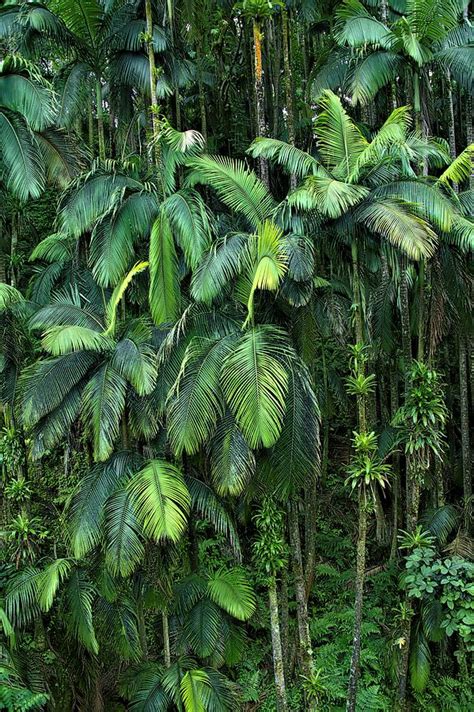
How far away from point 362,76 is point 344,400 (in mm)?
4570

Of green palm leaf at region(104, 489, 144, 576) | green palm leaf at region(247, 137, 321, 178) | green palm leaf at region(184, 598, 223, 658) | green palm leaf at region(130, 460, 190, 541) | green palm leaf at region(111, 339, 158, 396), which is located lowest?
green palm leaf at region(184, 598, 223, 658)

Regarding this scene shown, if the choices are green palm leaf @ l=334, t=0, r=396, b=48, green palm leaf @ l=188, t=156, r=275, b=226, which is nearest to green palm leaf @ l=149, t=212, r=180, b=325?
green palm leaf @ l=188, t=156, r=275, b=226

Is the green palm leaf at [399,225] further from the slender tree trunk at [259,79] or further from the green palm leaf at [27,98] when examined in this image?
the green palm leaf at [27,98]

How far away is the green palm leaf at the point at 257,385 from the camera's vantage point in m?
4.99

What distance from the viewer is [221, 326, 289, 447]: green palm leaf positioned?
499cm

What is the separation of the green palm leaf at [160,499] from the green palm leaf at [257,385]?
1032mm

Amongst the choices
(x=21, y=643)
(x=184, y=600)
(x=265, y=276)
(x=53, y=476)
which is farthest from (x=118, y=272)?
(x=53, y=476)

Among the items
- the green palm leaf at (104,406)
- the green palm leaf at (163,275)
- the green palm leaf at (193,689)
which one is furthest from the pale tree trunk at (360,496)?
the green palm leaf at (104,406)

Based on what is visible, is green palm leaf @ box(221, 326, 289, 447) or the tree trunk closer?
green palm leaf @ box(221, 326, 289, 447)

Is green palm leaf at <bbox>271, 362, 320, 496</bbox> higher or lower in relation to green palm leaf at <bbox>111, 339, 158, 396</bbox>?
lower

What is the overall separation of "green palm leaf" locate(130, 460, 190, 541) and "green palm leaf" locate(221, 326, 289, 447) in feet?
3.39

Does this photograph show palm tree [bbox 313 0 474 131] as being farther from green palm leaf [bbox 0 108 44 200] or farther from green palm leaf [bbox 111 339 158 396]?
green palm leaf [bbox 111 339 158 396]

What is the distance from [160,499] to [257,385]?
151cm

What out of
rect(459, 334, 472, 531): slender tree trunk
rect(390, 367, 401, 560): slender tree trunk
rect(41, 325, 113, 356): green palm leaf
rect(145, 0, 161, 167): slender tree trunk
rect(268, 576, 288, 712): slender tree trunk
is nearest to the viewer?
rect(41, 325, 113, 356): green palm leaf
